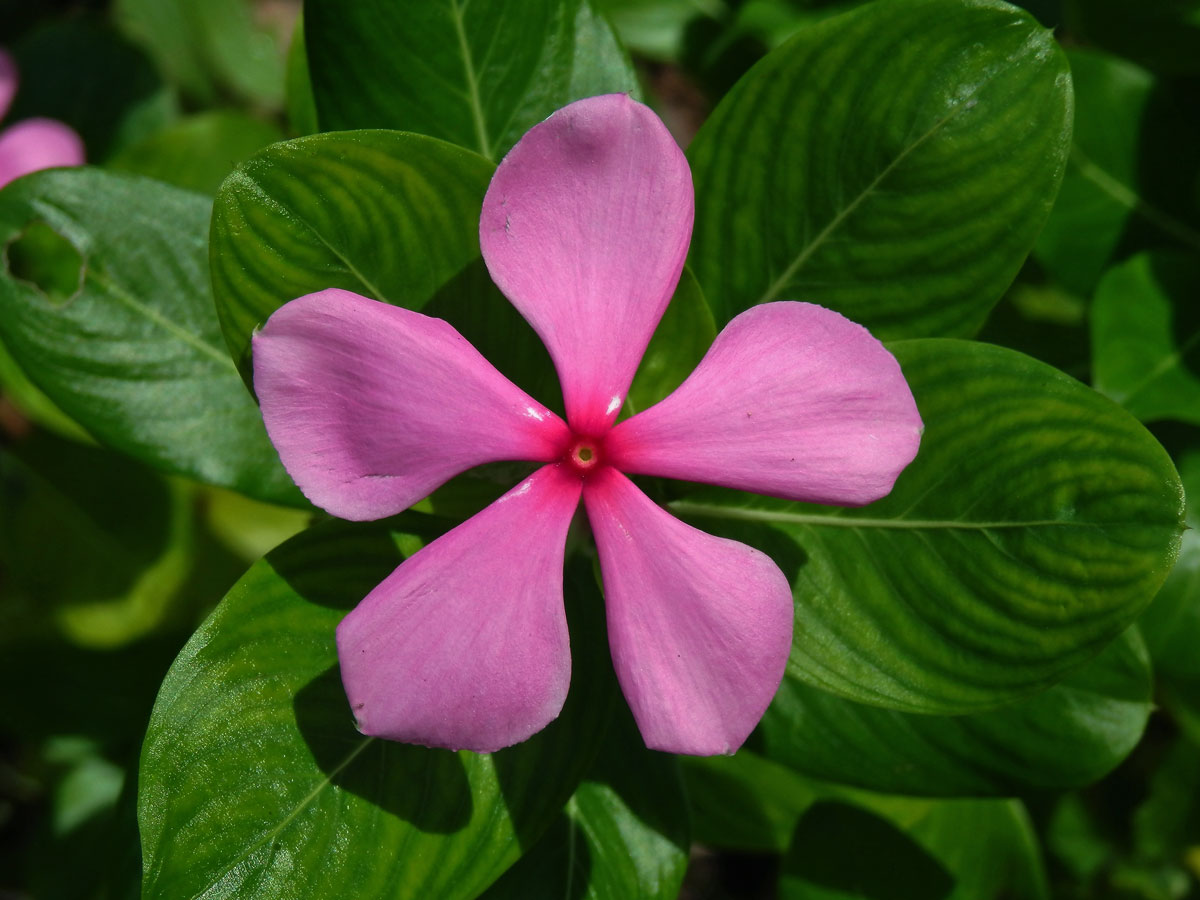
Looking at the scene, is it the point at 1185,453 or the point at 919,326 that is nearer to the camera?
the point at 919,326

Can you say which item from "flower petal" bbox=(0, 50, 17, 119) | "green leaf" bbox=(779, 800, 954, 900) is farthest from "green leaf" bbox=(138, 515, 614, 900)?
"flower petal" bbox=(0, 50, 17, 119)

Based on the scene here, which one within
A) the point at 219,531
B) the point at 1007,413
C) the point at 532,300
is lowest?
the point at 219,531

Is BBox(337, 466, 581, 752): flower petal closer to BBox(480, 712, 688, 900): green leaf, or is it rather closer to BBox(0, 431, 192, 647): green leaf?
BBox(480, 712, 688, 900): green leaf

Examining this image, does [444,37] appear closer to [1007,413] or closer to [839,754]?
[1007,413]

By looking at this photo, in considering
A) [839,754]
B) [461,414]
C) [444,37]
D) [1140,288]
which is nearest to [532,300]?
[461,414]

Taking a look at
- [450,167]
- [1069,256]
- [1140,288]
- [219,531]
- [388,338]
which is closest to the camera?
[388,338]

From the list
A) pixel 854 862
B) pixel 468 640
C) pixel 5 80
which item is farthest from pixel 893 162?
pixel 5 80

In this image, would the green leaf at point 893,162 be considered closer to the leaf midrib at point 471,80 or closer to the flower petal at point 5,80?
the leaf midrib at point 471,80

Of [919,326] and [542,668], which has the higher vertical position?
[919,326]
